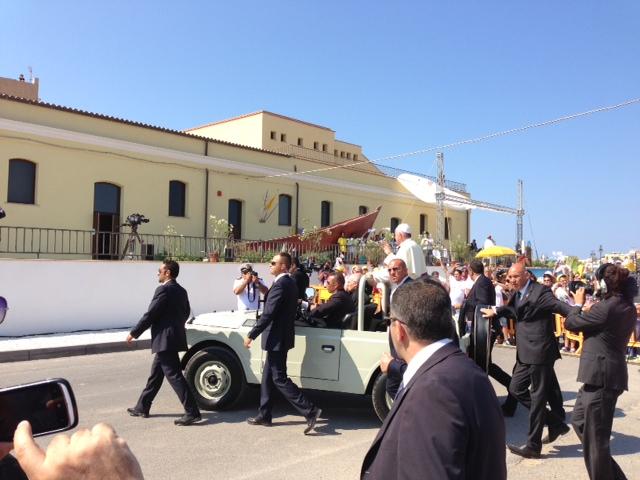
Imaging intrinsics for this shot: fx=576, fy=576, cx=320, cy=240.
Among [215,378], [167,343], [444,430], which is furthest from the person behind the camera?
[215,378]

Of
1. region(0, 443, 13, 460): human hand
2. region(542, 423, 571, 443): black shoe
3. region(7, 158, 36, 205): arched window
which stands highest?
region(7, 158, 36, 205): arched window

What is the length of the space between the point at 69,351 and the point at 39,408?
35.8 ft

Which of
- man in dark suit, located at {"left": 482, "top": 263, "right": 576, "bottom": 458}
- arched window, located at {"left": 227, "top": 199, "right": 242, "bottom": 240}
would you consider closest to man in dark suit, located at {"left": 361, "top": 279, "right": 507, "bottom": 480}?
man in dark suit, located at {"left": 482, "top": 263, "right": 576, "bottom": 458}

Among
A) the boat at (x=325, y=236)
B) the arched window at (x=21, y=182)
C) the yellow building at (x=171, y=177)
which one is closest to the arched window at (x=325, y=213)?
the yellow building at (x=171, y=177)

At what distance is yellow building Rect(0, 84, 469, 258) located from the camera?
59.8ft

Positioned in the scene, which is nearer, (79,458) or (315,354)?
(79,458)

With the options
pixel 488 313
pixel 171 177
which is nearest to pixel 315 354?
pixel 488 313

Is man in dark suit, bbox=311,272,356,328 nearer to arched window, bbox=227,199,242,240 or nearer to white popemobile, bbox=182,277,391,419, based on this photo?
white popemobile, bbox=182,277,391,419

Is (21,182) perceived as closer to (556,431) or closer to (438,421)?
(556,431)

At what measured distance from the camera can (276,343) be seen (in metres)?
6.43

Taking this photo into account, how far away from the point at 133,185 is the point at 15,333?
29.1ft

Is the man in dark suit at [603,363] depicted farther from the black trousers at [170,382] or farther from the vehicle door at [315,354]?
the black trousers at [170,382]

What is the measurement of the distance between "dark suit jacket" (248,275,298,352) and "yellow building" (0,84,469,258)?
11.1 m

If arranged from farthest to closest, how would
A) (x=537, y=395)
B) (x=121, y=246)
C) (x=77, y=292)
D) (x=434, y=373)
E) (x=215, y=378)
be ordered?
(x=121, y=246), (x=77, y=292), (x=215, y=378), (x=537, y=395), (x=434, y=373)
